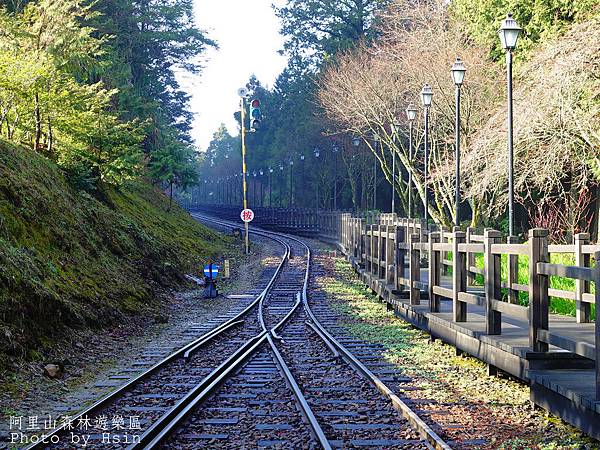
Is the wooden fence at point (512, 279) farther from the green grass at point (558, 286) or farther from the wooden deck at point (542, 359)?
the green grass at point (558, 286)

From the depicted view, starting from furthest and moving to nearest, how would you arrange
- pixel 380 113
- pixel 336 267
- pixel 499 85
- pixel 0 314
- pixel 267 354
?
pixel 380 113 → pixel 336 267 → pixel 499 85 → pixel 267 354 → pixel 0 314

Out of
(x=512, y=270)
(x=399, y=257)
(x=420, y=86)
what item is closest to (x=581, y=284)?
(x=512, y=270)

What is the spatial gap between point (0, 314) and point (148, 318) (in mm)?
6266

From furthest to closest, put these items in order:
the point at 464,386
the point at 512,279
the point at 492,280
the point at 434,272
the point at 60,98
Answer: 1. the point at 60,98
2. the point at 434,272
3. the point at 512,279
4. the point at 492,280
5. the point at 464,386

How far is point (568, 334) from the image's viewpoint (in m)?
9.17

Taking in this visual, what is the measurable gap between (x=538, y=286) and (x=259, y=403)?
322 centimetres

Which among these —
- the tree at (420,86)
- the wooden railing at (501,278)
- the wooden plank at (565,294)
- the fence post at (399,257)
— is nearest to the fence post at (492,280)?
the wooden railing at (501,278)

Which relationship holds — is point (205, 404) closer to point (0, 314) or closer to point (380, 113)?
point (0, 314)

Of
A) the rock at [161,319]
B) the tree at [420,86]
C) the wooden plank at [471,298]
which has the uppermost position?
the tree at [420,86]

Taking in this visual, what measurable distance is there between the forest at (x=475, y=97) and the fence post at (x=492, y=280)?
8914mm

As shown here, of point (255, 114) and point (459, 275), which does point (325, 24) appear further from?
point (459, 275)

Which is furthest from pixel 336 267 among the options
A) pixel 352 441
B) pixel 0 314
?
pixel 352 441

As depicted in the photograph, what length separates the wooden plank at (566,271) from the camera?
694cm

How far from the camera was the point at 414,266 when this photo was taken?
15227 millimetres
